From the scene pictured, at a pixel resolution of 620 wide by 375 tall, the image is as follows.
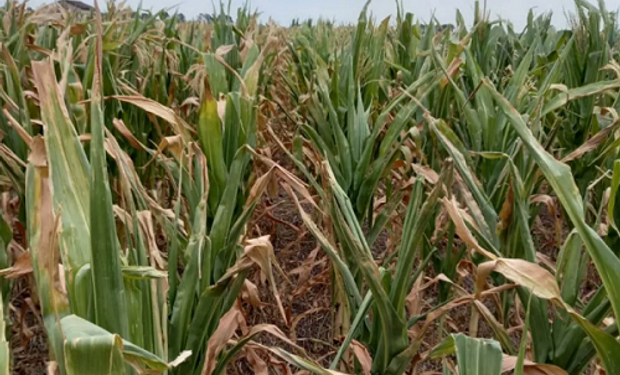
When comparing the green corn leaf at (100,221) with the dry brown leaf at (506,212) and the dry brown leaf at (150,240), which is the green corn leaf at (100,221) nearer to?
the dry brown leaf at (150,240)

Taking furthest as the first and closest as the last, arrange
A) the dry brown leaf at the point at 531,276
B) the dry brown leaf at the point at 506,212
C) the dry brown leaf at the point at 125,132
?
the dry brown leaf at the point at 125,132 → the dry brown leaf at the point at 506,212 → the dry brown leaf at the point at 531,276

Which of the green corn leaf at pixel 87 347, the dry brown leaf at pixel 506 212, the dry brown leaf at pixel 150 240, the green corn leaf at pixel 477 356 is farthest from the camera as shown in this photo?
the dry brown leaf at pixel 506 212

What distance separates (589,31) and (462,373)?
1.44 meters

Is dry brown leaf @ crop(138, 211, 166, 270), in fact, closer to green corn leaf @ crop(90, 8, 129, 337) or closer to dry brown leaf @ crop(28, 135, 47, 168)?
dry brown leaf @ crop(28, 135, 47, 168)

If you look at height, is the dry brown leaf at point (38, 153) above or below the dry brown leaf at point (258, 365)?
above

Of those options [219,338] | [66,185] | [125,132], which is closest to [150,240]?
[219,338]

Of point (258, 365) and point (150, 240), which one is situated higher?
point (150, 240)

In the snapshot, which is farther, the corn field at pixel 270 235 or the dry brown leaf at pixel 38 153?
the dry brown leaf at pixel 38 153

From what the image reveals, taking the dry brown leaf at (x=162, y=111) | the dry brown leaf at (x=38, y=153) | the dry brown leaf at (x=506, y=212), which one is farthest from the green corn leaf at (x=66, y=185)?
the dry brown leaf at (x=506, y=212)

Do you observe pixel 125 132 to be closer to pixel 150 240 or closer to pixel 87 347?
pixel 150 240

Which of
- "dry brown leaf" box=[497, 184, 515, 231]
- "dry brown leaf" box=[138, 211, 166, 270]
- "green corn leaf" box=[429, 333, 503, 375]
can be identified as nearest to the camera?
"green corn leaf" box=[429, 333, 503, 375]

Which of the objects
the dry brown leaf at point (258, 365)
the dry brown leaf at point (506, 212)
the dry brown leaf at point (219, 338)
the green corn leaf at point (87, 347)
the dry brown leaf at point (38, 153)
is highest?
the dry brown leaf at point (38, 153)

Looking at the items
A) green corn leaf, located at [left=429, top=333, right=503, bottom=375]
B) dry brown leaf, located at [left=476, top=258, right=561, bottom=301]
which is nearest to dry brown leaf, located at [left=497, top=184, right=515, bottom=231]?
dry brown leaf, located at [left=476, top=258, right=561, bottom=301]

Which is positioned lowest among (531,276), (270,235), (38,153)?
(270,235)
